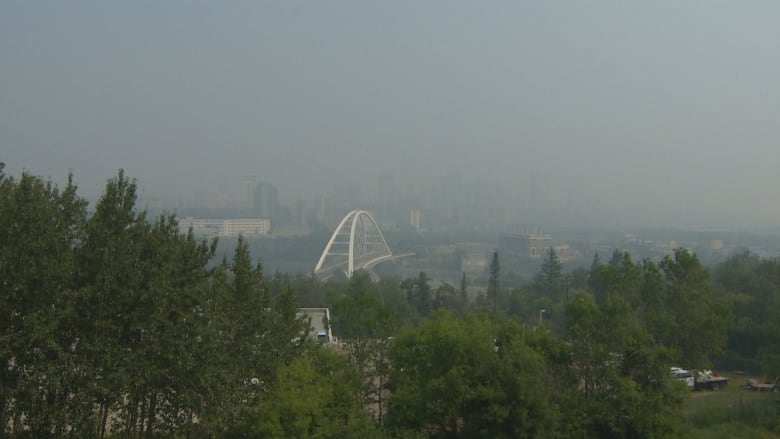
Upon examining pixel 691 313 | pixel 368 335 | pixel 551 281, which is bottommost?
pixel 551 281

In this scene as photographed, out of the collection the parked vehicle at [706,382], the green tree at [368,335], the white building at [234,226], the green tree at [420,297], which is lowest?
the parked vehicle at [706,382]

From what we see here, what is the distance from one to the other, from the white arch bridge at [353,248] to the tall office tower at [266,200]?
34.3 m

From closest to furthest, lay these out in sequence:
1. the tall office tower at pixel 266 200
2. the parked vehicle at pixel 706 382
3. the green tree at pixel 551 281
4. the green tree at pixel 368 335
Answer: the green tree at pixel 368 335
the parked vehicle at pixel 706 382
the green tree at pixel 551 281
the tall office tower at pixel 266 200

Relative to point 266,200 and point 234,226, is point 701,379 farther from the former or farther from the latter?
point 266,200

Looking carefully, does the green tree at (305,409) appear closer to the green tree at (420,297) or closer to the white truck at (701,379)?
the white truck at (701,379)

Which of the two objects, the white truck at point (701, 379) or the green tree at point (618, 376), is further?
the white truck at point (701, 379)

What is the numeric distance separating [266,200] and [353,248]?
47756mm

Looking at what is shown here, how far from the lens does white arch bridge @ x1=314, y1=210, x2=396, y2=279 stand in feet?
174

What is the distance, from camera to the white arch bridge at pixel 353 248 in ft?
174

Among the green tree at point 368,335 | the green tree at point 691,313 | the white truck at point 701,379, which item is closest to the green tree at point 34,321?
the green tree at point 368,335

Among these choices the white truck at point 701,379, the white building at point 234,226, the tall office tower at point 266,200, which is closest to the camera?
the white truck at point 701,379

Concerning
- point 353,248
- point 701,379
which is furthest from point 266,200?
point 701,379

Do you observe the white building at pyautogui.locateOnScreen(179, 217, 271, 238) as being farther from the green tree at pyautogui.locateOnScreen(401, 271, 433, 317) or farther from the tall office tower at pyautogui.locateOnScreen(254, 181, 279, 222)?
the green tree at pyautogui.locateOnScreen(401, 271, 433, 317)

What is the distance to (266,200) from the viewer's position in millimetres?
102250
